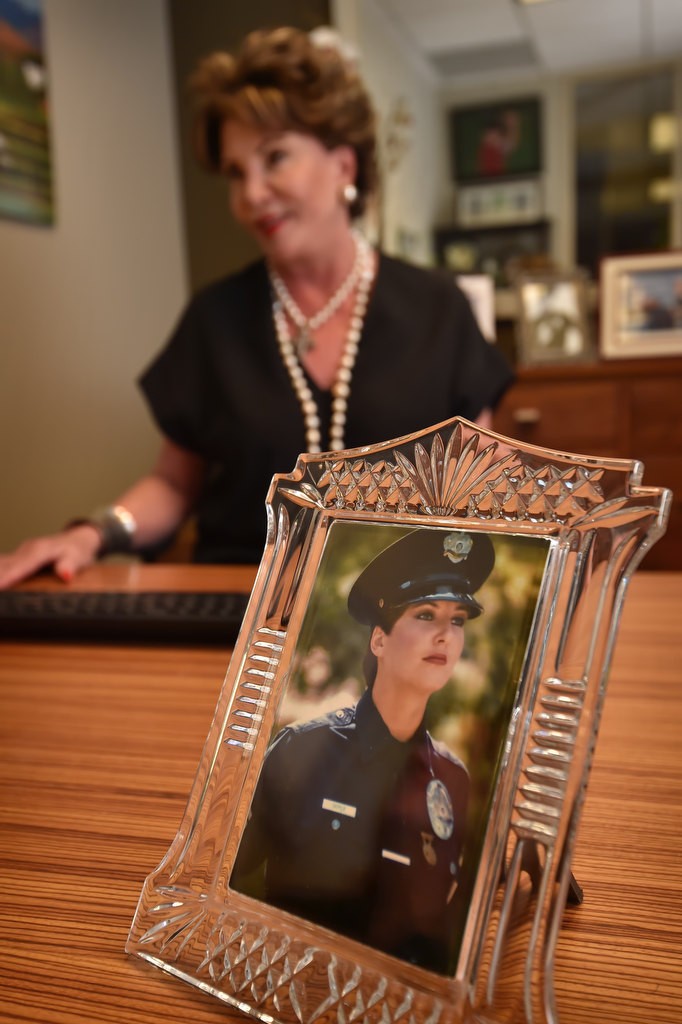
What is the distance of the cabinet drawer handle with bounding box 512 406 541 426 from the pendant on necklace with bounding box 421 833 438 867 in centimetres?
243

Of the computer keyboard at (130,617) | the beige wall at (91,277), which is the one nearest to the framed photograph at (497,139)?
the beige wall at (91,277)

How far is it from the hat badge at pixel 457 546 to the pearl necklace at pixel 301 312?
1153mm

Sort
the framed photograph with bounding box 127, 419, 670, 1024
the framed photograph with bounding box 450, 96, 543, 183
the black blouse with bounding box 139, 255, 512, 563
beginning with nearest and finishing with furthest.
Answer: the framed photograph with bounding box 127, 419, 670, 1024 → the black blouse with bounding box 139, 255, 512, 563 → the framed photograph with bounding box 450, 96, 543, 183

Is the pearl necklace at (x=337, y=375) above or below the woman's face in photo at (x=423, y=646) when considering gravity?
above

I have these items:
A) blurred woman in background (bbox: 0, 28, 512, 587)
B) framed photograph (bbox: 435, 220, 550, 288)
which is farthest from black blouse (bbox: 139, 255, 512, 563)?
framed photograph (bbox: 435, 220, 550, 288)

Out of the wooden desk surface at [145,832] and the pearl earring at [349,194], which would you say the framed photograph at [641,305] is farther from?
the wooden desk surface at [145,832]

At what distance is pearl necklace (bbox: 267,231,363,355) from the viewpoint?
145 centimetres

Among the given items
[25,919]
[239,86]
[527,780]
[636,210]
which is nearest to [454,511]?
[527,780]

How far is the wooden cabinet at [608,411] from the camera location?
2.57m

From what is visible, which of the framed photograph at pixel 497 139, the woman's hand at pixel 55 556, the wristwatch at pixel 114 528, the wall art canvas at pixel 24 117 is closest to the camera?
the woman's hand at pixel 55 556

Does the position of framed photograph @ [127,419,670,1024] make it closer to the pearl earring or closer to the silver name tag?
the silver name tag

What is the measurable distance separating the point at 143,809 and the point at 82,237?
2.59 m

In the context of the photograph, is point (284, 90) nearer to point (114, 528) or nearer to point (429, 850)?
point (114, 528)

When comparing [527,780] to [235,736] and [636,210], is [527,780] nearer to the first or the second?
[235,736]
